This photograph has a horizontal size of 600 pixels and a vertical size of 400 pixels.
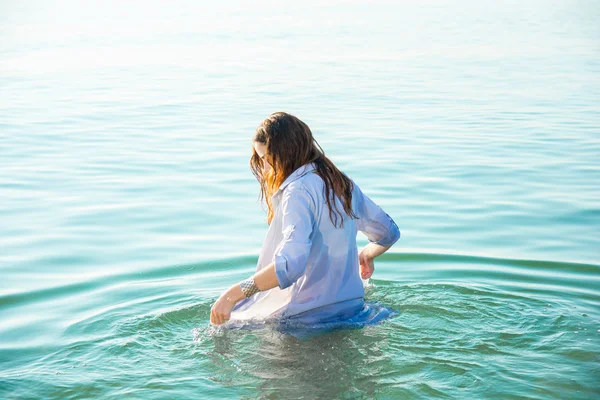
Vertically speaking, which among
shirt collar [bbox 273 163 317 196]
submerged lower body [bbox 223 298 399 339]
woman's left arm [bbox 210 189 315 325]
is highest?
shirt collar [bbox 273 163 317 196]

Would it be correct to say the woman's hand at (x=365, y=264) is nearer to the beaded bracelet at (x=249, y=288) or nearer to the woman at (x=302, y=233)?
the woman at (x=302, y=233)

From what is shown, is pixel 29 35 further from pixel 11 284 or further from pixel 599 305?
pixel 599 305

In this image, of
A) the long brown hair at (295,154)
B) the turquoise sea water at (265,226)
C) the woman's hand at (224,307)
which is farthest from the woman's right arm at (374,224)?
the woman's hand at (224,307)

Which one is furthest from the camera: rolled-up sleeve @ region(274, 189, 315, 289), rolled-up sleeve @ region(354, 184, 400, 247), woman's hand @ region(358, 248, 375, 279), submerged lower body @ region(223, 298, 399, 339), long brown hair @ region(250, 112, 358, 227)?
woman's hand @ region(358, 248, 375, 279)

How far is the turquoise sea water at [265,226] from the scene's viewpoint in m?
5.42

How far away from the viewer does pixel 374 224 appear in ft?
19.6

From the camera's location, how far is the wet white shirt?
5207 mm

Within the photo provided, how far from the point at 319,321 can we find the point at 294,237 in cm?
84

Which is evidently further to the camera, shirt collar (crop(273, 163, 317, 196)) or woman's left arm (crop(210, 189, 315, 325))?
shirt collar (crop(273, 163, 317, 196))

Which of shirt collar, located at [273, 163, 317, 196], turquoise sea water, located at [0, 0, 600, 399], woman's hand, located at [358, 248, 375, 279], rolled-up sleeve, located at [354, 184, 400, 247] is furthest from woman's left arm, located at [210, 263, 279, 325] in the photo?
woman's hand, located at [358, 248, 375, 279]

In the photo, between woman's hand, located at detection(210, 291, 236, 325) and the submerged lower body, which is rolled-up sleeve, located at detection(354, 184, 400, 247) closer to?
the submerged lower body

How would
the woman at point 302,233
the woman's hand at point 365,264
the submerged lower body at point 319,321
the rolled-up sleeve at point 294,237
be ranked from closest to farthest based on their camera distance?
the rolled-up sleeve at point 294,237 < the woman at point 302,233 < the submerged lower body at point 319,321 < the woman's hand at point 365,264

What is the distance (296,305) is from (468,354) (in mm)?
1132

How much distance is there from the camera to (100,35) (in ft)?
122
